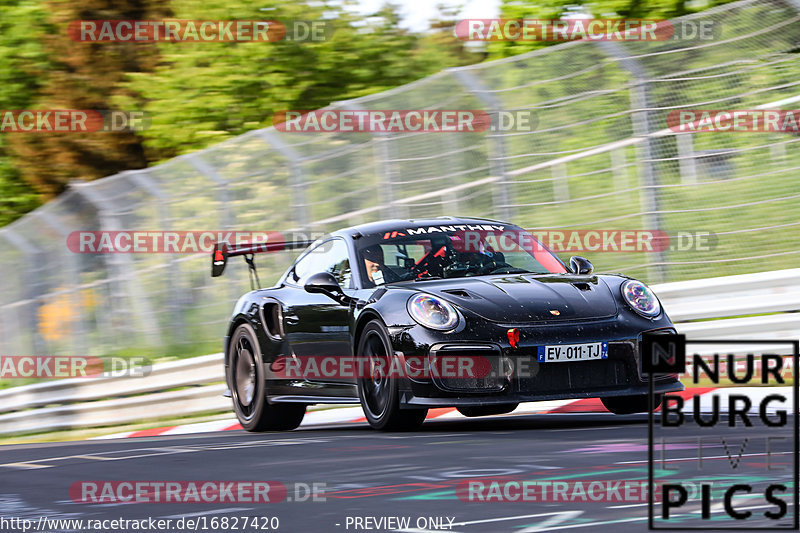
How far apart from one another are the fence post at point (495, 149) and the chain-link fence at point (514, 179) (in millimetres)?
12

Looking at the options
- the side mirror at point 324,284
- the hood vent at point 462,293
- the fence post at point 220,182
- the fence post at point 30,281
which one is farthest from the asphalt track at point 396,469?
the fence post at point 30,281

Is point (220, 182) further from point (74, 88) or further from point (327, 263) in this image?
point (74, 88)

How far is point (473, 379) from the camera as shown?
7.57m

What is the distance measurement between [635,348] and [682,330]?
2.51 m

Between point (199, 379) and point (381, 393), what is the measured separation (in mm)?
5320

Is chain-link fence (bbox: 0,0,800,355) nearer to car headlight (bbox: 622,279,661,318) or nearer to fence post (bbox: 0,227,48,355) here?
fence post (bbox: 0,227,48,355)

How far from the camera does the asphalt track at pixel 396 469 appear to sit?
4715 mm

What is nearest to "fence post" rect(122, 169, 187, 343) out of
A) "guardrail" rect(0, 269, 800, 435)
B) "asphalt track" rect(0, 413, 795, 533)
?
"guardrail" rect(0, 269, 800, 435)

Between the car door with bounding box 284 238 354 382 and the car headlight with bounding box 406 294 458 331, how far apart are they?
87cm

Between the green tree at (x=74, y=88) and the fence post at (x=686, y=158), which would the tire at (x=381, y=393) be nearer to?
the fence post at (x=686, y=158)

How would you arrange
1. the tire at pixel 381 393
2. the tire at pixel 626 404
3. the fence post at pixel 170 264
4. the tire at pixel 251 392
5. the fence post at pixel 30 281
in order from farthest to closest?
the fence post at pixel 30 281 → the fence post at pixel 170 264 → the tire at pixel 251 392 → the tire at pixel 626 404 → the tire at pixel 381 393

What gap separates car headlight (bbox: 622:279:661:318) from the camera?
311 inches

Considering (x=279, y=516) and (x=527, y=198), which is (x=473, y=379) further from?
(x=527, y=198)

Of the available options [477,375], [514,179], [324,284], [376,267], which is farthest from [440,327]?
[514,179]
